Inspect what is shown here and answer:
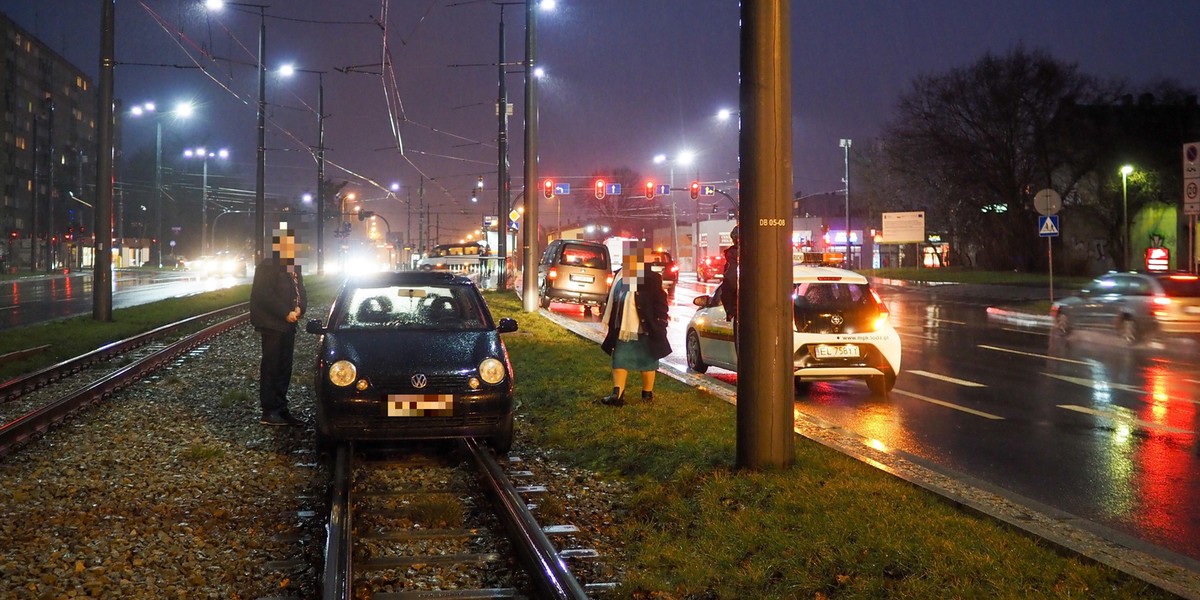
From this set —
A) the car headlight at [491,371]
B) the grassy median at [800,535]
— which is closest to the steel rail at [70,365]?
the car headlight at [491,371]

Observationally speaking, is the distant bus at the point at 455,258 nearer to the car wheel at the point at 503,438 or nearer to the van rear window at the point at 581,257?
the van rear window at the point at 581,257

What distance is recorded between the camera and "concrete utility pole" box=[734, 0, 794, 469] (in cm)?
643

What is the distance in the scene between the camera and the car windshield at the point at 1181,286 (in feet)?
62.2

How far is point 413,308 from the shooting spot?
8984mm

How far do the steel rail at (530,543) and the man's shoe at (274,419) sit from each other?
2.81 m

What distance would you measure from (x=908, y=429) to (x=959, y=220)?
5134 centimetres

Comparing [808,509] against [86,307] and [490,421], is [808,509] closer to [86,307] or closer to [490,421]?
[490,421]

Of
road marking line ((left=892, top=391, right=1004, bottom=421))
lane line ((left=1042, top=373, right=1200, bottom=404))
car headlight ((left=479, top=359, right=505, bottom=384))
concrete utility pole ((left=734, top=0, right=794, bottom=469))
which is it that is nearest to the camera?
concrete utility pole ((left=734, top=0, right=794, bottom=469))

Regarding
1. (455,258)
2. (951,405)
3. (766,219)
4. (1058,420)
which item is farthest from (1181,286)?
(455,258)

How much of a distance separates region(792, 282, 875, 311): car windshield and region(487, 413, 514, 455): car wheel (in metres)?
4.78

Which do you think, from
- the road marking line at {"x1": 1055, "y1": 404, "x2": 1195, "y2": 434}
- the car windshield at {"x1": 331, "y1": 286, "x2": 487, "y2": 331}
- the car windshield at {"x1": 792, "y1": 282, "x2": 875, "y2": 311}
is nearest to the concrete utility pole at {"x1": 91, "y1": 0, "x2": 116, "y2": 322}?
the car windshield at {"x1": 331, "y1": 286, "x2": 487, "y2": 331}

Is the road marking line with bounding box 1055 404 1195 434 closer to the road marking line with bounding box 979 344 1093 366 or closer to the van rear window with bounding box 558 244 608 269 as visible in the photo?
the road marking line with bounding box 979 344 1093 366

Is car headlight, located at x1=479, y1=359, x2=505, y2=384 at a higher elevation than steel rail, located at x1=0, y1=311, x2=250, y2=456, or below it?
higher

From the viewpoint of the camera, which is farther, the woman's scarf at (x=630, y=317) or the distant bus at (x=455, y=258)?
the distant bus at (x=455, y=258)
